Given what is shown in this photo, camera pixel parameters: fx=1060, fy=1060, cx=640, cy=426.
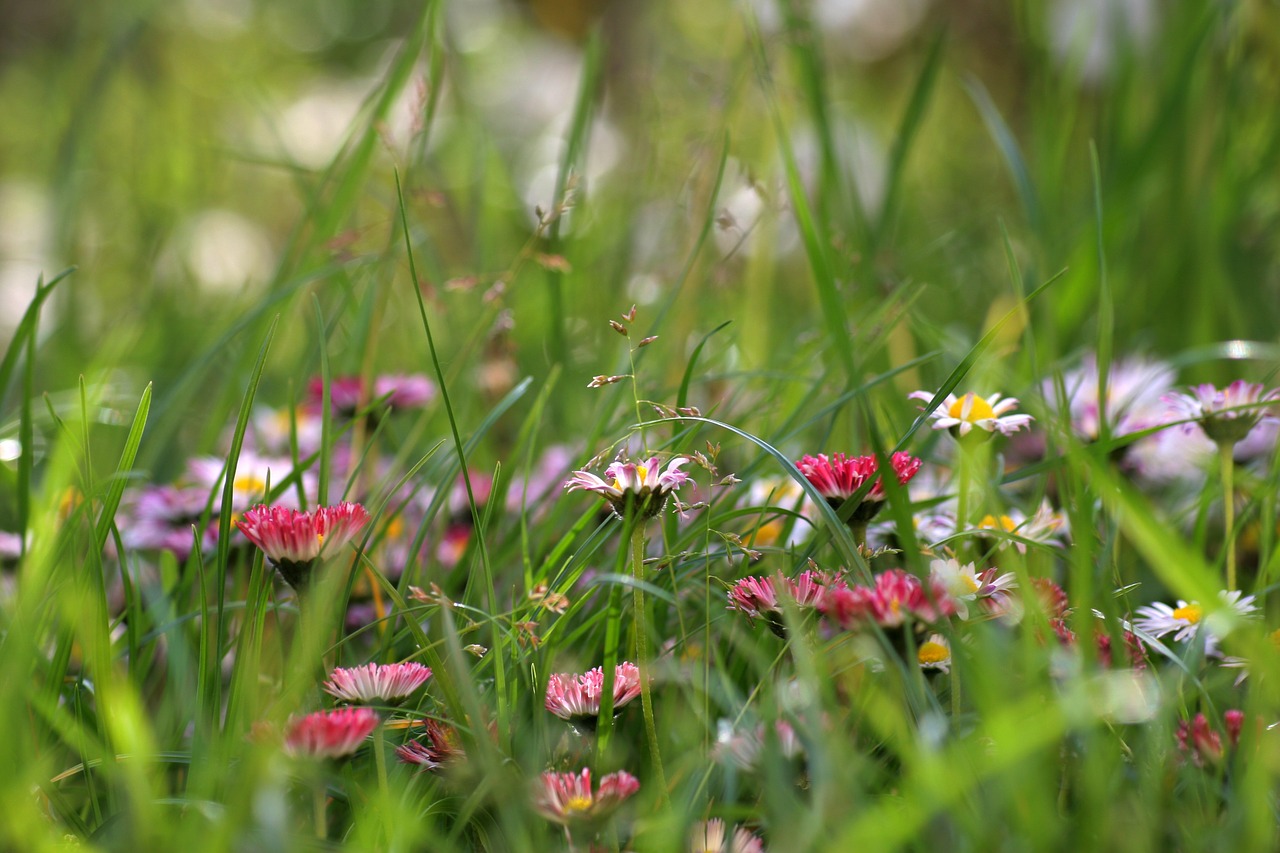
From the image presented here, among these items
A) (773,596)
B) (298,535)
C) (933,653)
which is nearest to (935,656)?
(933,653)

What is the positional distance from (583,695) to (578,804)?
0.08 m

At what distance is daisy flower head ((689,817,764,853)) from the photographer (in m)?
0.42

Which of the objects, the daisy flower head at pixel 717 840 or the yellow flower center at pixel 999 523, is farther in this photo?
the yellow flower center at pixel 999 523

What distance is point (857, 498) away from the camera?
20.3 inches

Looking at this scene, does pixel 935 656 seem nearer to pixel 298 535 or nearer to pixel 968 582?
pixel 968 582

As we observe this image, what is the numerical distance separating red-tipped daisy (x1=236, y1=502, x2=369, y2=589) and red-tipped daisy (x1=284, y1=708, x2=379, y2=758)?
0.33 feet

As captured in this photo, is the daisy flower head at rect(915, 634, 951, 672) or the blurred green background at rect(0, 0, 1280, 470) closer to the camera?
the daisy flower head at rect(915, 634, 951, 672)

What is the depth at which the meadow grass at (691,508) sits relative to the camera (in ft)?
1.35

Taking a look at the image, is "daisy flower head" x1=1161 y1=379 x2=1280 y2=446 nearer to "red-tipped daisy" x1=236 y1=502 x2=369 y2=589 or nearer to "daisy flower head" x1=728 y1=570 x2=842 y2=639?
"daisy flower head" x1=728 y1=570 x2=842 y2=639

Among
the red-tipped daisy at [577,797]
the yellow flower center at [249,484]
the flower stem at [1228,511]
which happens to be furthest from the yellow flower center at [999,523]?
the yellow flower center at [249,484]

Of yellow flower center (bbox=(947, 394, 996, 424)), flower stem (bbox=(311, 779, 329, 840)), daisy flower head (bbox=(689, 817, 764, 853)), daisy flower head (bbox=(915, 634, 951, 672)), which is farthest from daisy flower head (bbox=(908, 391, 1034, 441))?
flower stem (bbox=(311, 779, 329, 840))

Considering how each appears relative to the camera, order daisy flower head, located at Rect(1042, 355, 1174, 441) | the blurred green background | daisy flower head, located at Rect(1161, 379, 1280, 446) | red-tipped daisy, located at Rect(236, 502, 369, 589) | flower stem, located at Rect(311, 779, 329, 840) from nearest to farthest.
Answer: flower stem, located at Rect(311, 779, 329, 840), red-tipped daisy, located at Rect(236, 502, 369, 589), daisy flower head, located at Rect(1161, 379, 1280, 446), daisy flower head, located at Rect(1042, 355, 1174, 441), the blurred green background

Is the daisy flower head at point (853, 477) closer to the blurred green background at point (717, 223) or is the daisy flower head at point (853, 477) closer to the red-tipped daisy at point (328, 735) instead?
the blurred green background at point (717, 223)

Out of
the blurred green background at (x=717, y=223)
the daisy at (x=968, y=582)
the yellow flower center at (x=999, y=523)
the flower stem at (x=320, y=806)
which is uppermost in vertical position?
the blurred green background at (x=717, y=223)
